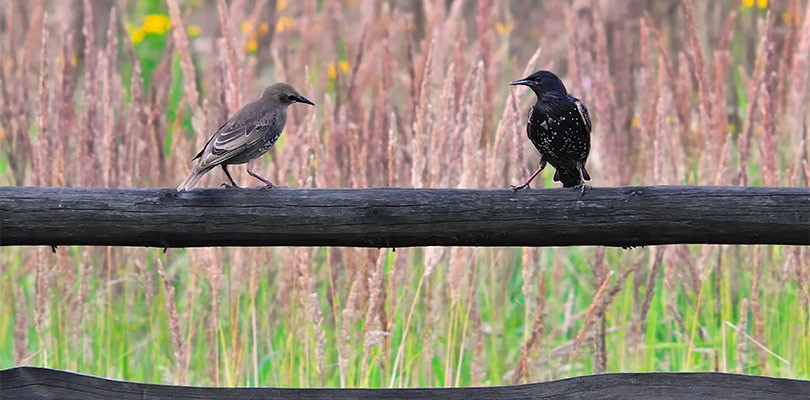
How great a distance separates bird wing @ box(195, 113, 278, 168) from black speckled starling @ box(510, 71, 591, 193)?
720mm

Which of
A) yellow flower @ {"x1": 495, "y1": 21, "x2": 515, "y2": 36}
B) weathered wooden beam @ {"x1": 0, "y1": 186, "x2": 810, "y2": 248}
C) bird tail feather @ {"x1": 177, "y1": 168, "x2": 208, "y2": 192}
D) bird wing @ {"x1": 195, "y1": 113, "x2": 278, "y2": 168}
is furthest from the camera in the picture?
yellow flower @ {"x1": 495, "y1": 21, "x2": 515, "y2": 36}

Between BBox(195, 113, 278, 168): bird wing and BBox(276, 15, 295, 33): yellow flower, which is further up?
BBox(276, 15, 295, 33): yellow flower

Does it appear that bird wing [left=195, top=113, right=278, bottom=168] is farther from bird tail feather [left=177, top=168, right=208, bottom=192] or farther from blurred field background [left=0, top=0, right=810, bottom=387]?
blurred field background [left=0, top=0, right=810, bottom=387]

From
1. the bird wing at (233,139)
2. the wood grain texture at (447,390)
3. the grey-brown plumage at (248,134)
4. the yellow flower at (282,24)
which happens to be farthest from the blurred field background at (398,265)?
the wood grain texture at (447,390)

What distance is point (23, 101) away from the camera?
3930mm

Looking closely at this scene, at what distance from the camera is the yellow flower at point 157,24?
6.25 m

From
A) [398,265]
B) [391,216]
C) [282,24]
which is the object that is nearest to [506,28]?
[282,24]

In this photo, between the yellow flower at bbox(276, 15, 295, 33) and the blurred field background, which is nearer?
the blurred field background

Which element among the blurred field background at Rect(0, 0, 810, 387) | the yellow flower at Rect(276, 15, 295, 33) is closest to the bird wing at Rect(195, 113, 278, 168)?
the blurred field background at Rect(0, 0, 810, 387)

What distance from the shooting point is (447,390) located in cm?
232

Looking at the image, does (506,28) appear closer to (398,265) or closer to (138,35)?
(398,265)

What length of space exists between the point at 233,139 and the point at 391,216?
63 centimetres

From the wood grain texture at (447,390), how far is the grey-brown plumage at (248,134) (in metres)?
0.52

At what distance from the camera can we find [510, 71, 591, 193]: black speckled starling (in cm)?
306
